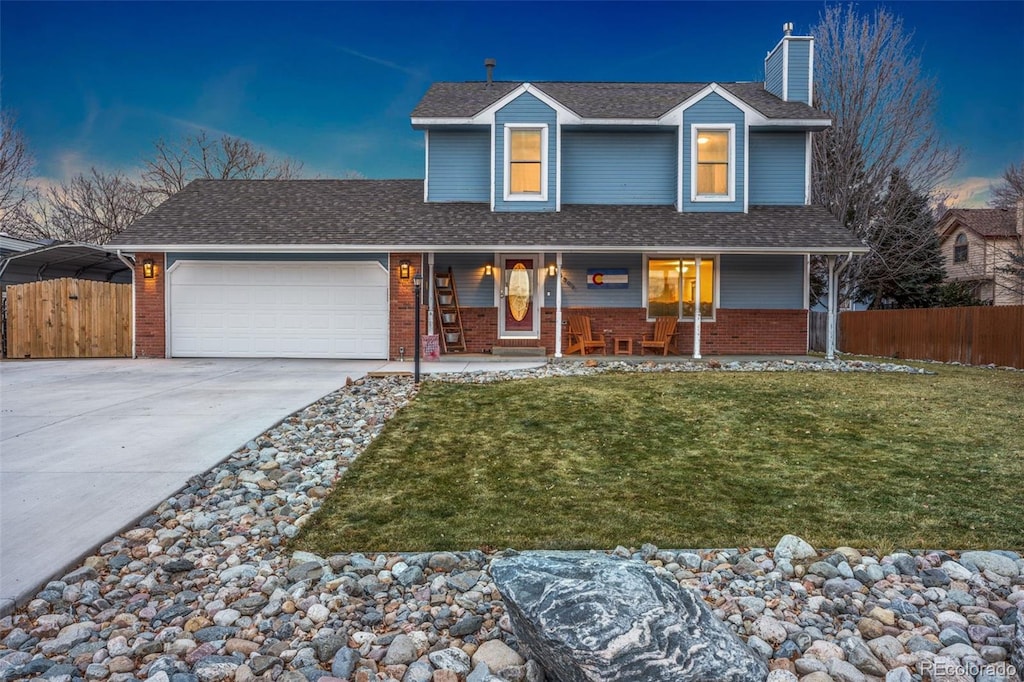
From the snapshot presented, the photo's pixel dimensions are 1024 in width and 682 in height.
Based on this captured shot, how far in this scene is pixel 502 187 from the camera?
1358 centimetres

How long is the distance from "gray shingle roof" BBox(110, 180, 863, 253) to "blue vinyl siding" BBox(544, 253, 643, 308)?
87cm

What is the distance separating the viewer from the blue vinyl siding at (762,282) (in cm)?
1349

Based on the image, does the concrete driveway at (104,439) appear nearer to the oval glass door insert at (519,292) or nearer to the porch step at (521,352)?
the porch step at (521,352)

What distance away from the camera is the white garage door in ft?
42.5

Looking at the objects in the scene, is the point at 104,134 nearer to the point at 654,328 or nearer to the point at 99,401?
the point at 99,401

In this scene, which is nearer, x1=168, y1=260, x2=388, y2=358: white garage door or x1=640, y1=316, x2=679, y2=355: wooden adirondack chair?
x1=168, y1=260, x2=388, y2=358: white garage door

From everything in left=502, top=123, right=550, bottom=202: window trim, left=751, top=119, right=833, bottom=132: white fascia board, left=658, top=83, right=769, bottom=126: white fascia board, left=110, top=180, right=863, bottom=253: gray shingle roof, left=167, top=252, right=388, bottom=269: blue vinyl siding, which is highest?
left=658, top=83, right=769, bottom=126: white fascia board

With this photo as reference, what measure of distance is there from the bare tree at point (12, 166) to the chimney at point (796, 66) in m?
23.6

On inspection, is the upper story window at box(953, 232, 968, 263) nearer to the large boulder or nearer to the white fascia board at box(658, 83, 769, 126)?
the white fascia board at box(658, 83, 769, 126)

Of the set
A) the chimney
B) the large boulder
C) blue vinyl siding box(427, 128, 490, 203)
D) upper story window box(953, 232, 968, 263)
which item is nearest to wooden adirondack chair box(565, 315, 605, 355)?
blue vinyl siding box(427, 128, 490, 203)

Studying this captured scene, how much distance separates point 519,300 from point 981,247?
25.4 meters

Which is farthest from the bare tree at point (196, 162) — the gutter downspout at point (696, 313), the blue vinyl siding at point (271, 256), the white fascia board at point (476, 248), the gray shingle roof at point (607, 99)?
the gutter downspout at point (696, 313)

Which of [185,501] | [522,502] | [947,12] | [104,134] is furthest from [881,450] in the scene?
[104,134]

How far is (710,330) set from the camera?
1359cm
